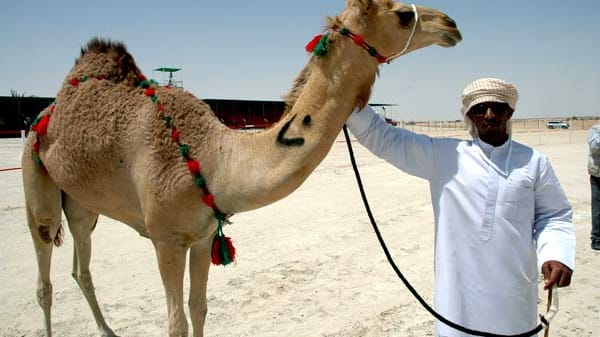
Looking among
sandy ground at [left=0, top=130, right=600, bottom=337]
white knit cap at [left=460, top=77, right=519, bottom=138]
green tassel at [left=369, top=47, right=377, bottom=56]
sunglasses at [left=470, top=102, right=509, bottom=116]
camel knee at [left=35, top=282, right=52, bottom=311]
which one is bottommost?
sandy ground at [left=0, top=130, right=600, bottom=337]

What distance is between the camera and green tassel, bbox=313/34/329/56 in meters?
2.53

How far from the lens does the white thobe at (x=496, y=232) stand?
2.21 m

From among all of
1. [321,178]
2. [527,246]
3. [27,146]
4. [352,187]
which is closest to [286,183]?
[527,246]

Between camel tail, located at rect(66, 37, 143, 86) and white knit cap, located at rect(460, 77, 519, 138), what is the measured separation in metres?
2.41

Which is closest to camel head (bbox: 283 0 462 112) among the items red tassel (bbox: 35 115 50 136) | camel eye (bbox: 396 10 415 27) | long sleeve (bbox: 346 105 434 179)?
camel eye (bbox: 396 10 415 27)

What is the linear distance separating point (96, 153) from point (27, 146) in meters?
1.09

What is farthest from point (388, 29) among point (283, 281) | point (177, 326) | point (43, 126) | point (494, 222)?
point (283, 281)

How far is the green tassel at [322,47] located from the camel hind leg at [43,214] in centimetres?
269

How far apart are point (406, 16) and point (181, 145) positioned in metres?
1.59

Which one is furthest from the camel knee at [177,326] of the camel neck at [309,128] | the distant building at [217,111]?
the distant building at [217,111]

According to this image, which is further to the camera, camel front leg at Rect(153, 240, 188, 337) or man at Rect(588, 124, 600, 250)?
man at Rect(588, 124, 600, 250)

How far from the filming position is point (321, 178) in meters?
13.0

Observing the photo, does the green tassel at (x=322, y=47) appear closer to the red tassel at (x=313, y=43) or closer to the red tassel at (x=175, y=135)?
the red tassel at (x=313, y=43)

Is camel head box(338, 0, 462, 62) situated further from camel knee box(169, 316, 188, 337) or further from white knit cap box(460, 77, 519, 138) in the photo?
camel knee box(169, 316, 188, 337)
